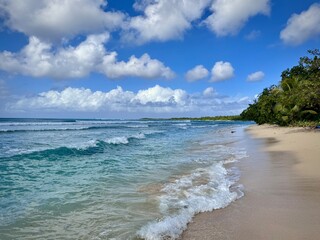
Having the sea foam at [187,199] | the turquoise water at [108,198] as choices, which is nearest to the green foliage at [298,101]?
the turquoise water at [108,198]

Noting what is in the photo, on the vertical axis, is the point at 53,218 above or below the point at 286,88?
below

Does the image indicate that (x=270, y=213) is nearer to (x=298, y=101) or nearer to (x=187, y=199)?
(x=187, y=199)

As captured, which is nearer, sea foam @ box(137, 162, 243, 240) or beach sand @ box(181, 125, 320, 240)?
beach sand @ box(181, 125, 320, 240)

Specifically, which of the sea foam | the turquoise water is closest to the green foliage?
the turquoise water

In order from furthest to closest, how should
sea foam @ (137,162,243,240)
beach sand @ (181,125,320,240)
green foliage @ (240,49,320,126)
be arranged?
green foliage @ (240,49,320,126), sea foam @ (137,162,243,240), beach sand @ (181,125,320,240)

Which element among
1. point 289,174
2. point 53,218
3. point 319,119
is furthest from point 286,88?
point 53,218

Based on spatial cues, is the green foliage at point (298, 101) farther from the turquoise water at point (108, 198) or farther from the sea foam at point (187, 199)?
the sea foam at point (187, 199)

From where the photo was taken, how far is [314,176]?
8422mm

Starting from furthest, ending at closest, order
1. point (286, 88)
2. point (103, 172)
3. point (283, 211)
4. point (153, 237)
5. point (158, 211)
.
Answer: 1. point (286, 88)
2. point (103, 172)
3. point (158, 211)
4. point (283, 211)
5. point (153, 237)

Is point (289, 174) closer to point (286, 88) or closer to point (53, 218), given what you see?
point (53, 218)

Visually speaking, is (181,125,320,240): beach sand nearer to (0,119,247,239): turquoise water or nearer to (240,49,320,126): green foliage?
(0,119,247,239): turquoise water

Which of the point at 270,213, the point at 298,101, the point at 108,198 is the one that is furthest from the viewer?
the point at 298,101

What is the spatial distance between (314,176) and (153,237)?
6.12 m

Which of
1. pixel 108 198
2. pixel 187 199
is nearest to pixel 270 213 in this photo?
pixel 187 199
